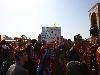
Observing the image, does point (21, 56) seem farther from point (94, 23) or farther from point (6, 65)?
point (94, 23)

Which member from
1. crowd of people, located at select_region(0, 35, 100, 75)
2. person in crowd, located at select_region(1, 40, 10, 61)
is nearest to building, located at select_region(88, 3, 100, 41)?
crowd of people, located at select_region(0, 35, 100, 75)

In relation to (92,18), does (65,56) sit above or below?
below

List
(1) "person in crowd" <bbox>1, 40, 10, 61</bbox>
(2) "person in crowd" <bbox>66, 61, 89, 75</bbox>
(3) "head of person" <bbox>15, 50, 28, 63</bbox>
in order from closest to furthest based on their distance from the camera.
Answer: (2) "person in crowd" <bbox>66, 61, 89, 75</bbox> < (3) "head of person" <bbox>15, 50, 28, 63</bbox> < (1) "person in crowd" <bbox>1, 40, 10, 61</bbox>

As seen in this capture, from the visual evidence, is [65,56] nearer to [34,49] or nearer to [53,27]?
[34,49]

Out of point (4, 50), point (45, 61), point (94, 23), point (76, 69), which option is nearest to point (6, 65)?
point (45, 61)

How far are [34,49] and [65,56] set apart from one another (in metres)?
1.36

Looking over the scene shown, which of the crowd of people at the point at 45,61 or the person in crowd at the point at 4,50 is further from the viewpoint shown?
the person in crowd at the point at 4,50

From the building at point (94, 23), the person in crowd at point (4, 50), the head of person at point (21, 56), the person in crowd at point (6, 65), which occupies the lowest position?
the person in crowd at point (6, 65)

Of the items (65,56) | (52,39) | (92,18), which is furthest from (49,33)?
(92,18)

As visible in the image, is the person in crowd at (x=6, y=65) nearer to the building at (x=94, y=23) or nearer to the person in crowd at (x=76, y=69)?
the person in crowd at (x=76, y=69)

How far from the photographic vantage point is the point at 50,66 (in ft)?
21.3

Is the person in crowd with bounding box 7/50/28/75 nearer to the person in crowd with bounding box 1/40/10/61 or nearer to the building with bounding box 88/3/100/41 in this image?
the person in crowd with bounding box 1/40/10/61

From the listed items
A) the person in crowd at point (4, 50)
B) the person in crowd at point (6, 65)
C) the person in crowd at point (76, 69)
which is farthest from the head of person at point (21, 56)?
the person in crowd at point (4, 50)

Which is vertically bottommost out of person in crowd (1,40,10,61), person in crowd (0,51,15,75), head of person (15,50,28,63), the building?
person in crowd (0,51,15,75)
